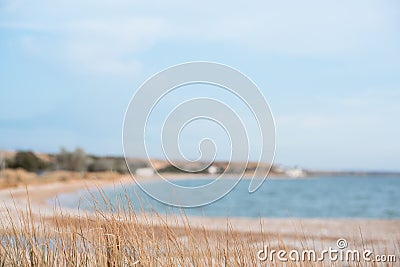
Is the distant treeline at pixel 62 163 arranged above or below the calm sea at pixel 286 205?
above

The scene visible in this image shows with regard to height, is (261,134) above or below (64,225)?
above

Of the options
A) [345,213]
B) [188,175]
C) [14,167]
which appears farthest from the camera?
[188,175]

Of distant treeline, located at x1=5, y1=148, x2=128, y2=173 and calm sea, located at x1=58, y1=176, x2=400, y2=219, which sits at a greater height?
distant treeline, located at x1=5, y1=148, x2=128, y2=173

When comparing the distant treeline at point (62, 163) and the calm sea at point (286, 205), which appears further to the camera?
the distant treeline at point (62, 163)

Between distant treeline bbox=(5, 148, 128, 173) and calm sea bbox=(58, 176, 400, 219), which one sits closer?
calm sea bbox=(58, 176, 400, 219)

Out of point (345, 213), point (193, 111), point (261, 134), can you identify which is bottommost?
point (345, 213)

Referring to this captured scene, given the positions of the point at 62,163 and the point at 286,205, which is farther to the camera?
the point at 62,163

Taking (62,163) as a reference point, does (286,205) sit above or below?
below

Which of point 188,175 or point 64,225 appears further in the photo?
point 188,175

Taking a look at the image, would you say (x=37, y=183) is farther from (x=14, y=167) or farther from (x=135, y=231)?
(x=135, y=231)

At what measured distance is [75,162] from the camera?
4519cm

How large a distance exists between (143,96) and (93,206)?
2531 millimetres

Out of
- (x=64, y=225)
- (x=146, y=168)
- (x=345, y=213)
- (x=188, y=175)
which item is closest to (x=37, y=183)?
(x=345, y=213)

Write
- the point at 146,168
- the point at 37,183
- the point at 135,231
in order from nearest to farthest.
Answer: the point at 135,231 < the point at 37,183 < the point at 146,168
